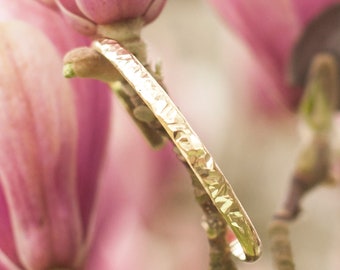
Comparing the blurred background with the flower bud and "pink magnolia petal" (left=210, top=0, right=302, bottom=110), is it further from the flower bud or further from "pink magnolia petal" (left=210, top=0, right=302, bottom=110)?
the flower bud

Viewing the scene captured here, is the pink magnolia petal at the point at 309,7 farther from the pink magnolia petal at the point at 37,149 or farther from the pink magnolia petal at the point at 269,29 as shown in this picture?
the pink magnolia petal at the point at 37,149

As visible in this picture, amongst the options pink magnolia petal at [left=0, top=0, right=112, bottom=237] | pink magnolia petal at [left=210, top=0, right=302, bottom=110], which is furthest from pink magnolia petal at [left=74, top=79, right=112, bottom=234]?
pink magnolia petal at [left=210, top=0, right=302, bottom=110]

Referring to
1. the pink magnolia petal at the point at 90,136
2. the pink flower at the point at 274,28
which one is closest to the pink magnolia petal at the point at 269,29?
the pink flower at the point at 274,28

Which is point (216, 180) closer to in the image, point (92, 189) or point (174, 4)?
point (92, 189)

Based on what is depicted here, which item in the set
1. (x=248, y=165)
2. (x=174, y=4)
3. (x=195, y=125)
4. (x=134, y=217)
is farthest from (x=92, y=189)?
(x=174, y=4)

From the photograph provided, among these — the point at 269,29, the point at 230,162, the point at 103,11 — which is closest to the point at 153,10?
the point at 103,11

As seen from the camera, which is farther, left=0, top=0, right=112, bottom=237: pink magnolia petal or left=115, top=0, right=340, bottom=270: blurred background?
left=115, top=0, right=340, bottom=270: blurred background

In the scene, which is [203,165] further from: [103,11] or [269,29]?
[269,29]
